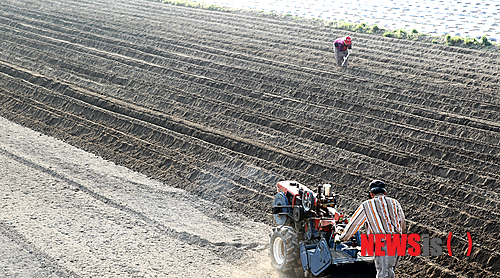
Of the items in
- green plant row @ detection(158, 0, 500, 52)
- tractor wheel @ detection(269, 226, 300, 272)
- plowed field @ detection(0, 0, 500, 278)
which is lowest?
tractor wheel @ detection(269, 226, 300, 272)

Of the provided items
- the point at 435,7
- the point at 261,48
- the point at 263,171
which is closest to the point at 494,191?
the point at 263,171

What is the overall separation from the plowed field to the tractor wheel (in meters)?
1.99

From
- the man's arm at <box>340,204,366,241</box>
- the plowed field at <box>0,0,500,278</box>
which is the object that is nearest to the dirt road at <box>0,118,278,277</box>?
the plowed field at <box>0,0,500,278</box>

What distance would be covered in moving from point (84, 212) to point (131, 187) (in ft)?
4.58

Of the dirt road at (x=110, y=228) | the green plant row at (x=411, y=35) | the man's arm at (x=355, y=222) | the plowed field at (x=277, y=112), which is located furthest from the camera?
the green plant row at (x=411, y=35)

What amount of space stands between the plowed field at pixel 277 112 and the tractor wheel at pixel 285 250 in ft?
6.52

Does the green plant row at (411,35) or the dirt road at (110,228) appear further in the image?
the green plant row at (411,35)

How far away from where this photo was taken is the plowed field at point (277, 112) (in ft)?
32.0

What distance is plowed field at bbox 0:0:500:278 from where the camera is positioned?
9.75 meters

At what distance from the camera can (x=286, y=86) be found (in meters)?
16.1

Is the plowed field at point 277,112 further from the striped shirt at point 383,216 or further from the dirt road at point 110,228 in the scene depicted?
the striped shirt at point 383,216

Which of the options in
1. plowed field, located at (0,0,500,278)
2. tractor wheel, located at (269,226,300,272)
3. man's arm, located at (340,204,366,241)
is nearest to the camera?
man's arm, located at (340,204,366,241)

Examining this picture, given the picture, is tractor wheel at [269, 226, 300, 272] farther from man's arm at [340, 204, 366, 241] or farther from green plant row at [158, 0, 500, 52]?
green plant row at [158, 0, 500, 52]

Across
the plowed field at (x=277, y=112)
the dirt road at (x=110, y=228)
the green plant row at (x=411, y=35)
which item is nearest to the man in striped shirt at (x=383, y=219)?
the dirt road at (x=110, y=228)
